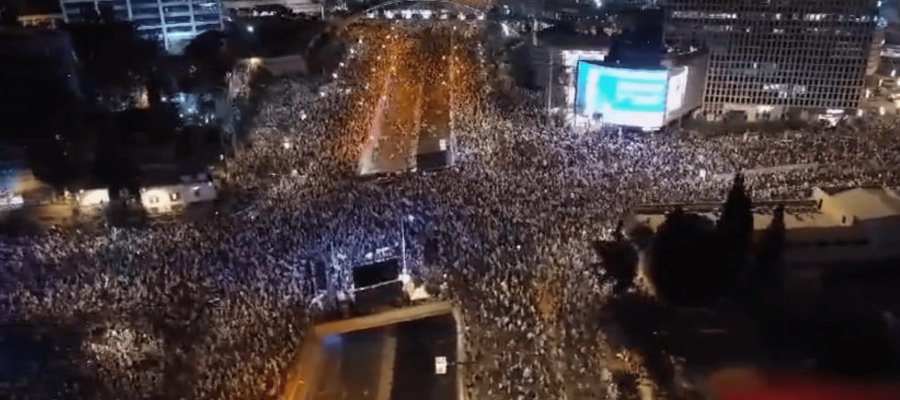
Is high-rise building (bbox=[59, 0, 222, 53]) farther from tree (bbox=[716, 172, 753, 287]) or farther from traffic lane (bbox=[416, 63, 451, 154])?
tree (bbox=[716, 172, 753, 287])

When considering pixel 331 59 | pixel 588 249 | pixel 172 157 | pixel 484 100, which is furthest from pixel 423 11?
pixel 588 249

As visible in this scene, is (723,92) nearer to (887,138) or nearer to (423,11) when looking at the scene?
(887,138)

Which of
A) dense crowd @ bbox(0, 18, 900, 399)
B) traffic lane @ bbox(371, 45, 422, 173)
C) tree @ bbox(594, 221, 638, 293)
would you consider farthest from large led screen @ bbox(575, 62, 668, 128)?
tree @ bbox(594, 221, 638, 293)

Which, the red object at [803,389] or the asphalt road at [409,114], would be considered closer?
the red object at [803,389]

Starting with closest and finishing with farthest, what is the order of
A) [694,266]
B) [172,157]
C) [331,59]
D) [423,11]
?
1. [694,266]
2. [172,157]
3. [331,59]
4. [423,11]

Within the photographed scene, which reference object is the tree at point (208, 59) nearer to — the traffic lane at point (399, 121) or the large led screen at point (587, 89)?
the traffic lane at point (399, 121)

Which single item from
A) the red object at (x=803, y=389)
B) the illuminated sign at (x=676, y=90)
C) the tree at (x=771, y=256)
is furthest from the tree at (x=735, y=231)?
the illuminated sign at (x=676, y=90)
